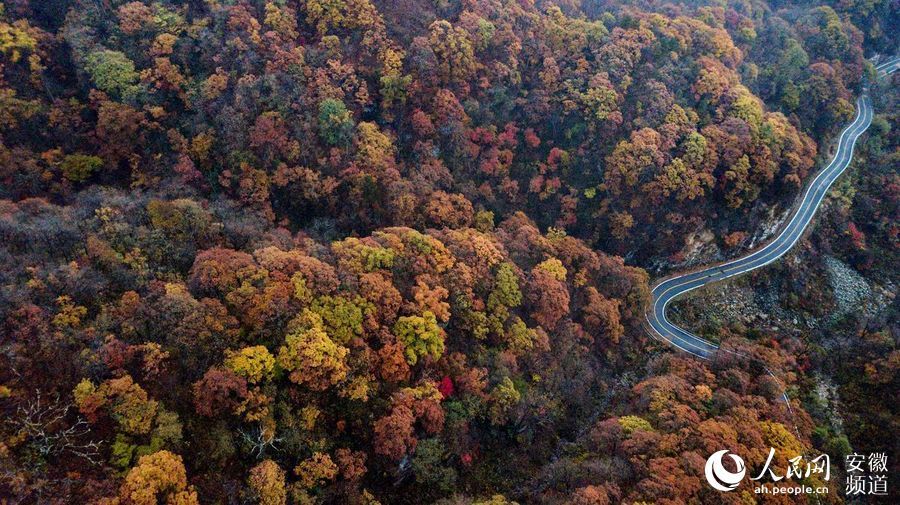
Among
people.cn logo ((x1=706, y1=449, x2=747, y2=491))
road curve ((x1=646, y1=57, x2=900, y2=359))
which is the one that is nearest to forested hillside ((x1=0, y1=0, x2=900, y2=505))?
people.cn logo ((x1=706, y1=449, x2=747, y2=491))

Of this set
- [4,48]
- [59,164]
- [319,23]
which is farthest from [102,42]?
[319,23]

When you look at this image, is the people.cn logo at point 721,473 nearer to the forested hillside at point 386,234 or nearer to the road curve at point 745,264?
the forested hillside at point 386,234

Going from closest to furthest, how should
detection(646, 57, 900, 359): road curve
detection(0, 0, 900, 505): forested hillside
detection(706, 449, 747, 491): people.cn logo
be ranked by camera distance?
1. detection(0, 0, 900, 505): forested hillside
2. detection(706, 449, 747, 491): people.cn logo
3. detection(646, 57, 900, 359): road curve

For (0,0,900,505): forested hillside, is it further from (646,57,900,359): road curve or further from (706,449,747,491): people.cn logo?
(646,57,900,359): road curve

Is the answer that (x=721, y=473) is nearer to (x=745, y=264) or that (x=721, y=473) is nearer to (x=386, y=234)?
(x=386, y=234)

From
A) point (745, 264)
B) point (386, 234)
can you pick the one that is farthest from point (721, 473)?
point (745, 264)

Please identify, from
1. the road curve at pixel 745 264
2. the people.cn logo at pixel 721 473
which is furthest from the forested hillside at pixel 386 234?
the road curve at pixel 745 264

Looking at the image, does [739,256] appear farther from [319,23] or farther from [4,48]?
[4,48]
